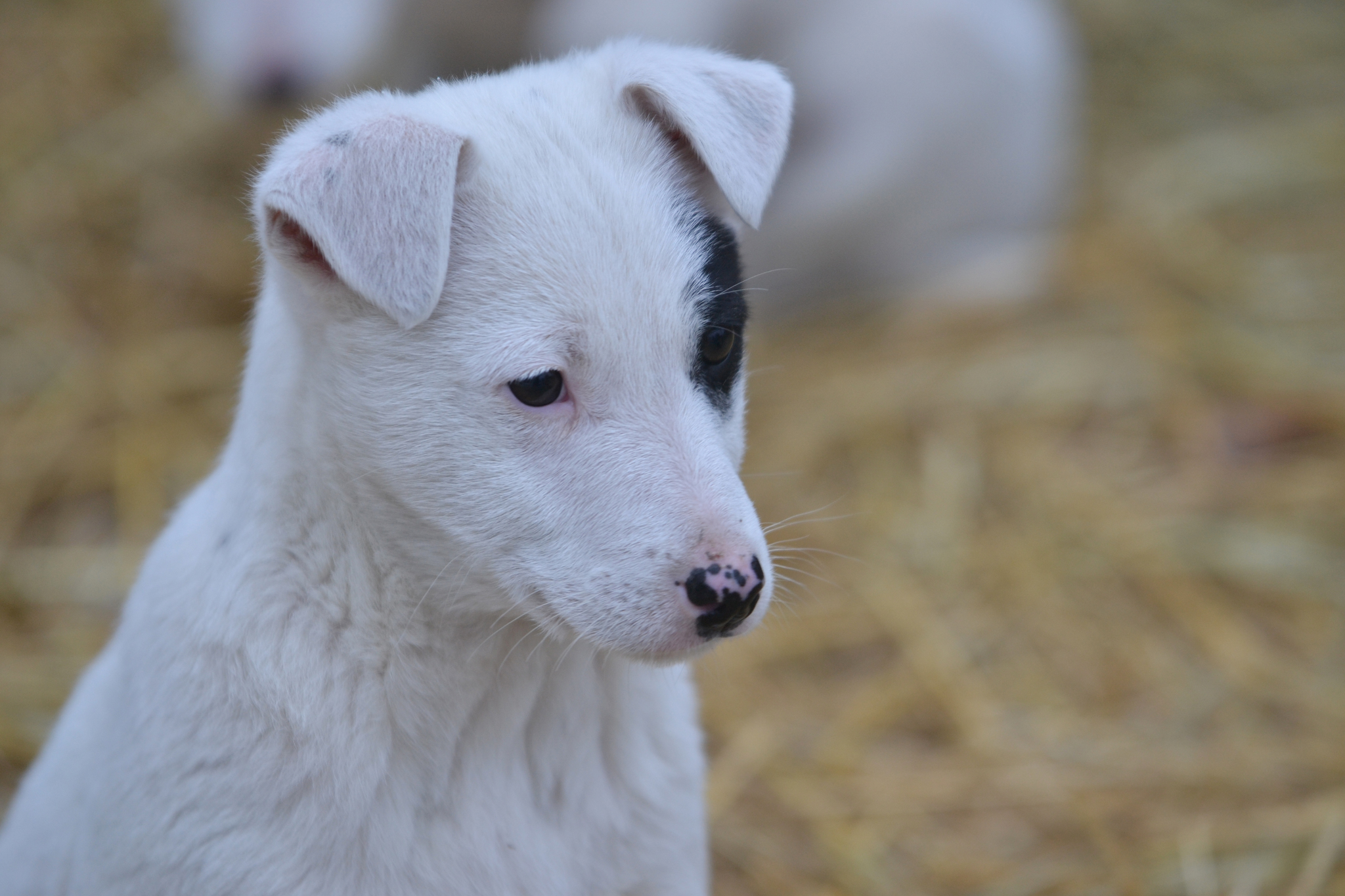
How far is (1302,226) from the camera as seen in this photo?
543 cm

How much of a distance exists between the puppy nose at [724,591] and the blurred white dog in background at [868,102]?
338cm

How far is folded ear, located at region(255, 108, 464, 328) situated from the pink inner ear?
0.02 m

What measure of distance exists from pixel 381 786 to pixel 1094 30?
6.58m

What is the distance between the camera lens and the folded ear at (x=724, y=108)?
6.34ft

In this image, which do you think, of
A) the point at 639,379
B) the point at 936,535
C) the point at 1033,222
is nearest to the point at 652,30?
the point at 1033,222

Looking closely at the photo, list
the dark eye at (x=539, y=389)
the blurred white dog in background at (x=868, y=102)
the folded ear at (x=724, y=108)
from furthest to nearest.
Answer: the blurred white dog in background at (x=868, y=102)
the folded ear at (x=724, y=108)
the dark eye at (x=539, y=389)

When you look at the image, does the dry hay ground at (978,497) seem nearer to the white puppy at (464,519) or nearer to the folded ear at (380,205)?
the white puppy at (464,519)

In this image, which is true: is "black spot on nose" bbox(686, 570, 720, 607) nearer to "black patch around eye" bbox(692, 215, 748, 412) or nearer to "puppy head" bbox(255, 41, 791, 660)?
"puppy head" bbox(255, 41, 791, 660)

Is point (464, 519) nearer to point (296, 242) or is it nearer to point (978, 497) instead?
point (296, 242)

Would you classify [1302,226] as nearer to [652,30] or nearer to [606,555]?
[652,30]

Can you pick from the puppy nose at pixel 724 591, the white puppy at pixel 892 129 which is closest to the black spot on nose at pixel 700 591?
the puppy nose at pixel 724 591

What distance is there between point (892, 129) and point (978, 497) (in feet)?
5.84

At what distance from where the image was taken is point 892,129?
5062mm

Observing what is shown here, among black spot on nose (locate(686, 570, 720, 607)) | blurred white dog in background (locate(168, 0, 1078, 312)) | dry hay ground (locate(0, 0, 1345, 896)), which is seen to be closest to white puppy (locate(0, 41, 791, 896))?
black spot on nose (locate(686, 570, 720, 607))
